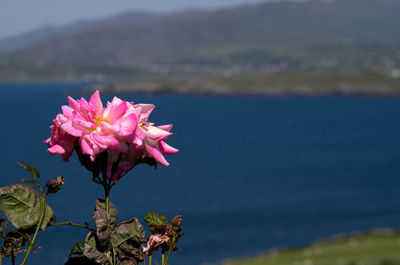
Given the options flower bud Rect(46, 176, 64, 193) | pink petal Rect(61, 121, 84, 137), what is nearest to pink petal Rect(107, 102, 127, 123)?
pink petal Rect(61, 121, 84, 137)

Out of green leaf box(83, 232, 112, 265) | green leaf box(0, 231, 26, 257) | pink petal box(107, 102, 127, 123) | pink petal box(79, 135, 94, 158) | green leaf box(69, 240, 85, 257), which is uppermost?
pink petal box(107, 102, 127, 123)

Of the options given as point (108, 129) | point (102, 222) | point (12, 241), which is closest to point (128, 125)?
point (108, 129)

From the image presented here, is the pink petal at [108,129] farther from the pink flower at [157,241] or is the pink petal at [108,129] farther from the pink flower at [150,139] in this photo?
the pink flower at [157,241]

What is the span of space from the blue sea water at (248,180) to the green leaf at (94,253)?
8.63 m

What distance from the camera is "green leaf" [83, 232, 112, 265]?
1667 millimetres

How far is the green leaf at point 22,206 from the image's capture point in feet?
5.39

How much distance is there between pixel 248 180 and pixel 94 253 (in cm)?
7785

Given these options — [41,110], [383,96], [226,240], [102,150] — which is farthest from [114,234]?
[383,96]

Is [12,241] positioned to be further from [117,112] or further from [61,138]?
[117,112]

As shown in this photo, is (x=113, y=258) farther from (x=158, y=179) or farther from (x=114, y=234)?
(x=158, y=179)

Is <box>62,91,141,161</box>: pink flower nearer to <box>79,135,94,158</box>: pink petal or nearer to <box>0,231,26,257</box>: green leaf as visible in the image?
<box>79,135,94,158</box>: pink petal

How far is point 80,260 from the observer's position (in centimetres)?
182

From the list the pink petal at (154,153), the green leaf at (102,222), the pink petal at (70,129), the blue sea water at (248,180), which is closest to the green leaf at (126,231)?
the green leaf at (102,222)

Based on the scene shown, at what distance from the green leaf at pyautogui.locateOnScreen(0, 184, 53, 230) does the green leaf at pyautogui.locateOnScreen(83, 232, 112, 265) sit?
0.42 ft
